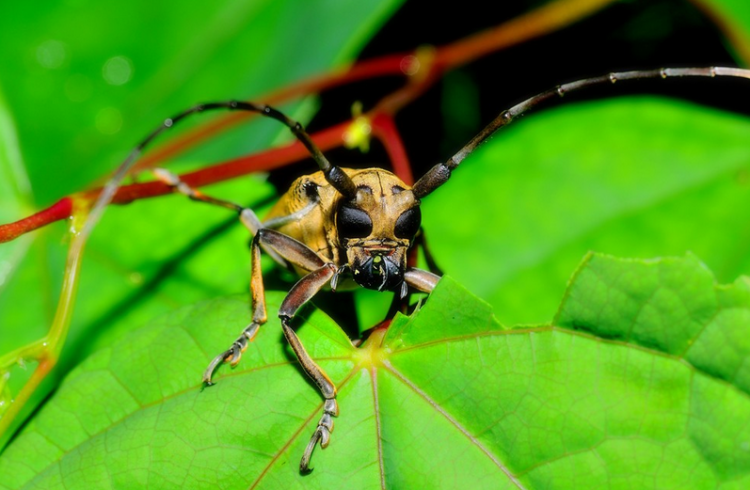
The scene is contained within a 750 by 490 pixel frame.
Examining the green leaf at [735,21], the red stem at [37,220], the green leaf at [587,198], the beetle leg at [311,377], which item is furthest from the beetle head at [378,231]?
the green leaf at [735,21]

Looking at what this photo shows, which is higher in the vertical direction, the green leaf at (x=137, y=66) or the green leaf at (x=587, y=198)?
the green leaf at (x=137, y=66)

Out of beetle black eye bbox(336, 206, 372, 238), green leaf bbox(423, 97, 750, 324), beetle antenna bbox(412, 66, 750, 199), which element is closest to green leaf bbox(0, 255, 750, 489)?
beetle black eye bbox(336, 206, 372, 238)

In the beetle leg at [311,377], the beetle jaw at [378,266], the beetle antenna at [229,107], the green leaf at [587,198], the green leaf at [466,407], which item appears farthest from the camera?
the green leaf at [587,198]

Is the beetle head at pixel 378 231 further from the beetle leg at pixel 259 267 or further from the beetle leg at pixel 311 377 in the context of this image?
the beetle leg at pixel 311 377

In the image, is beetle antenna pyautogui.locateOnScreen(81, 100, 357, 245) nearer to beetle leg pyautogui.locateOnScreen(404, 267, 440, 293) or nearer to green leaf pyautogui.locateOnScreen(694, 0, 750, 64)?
beetle leg pyautogui.locateOnScreen(404, 267, 440, 293)

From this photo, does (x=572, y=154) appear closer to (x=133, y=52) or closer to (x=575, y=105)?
(x=575, y=105)

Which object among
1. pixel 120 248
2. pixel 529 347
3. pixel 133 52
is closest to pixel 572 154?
pixel 529 347

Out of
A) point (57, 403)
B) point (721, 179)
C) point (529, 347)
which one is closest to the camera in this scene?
point (529, 347)
